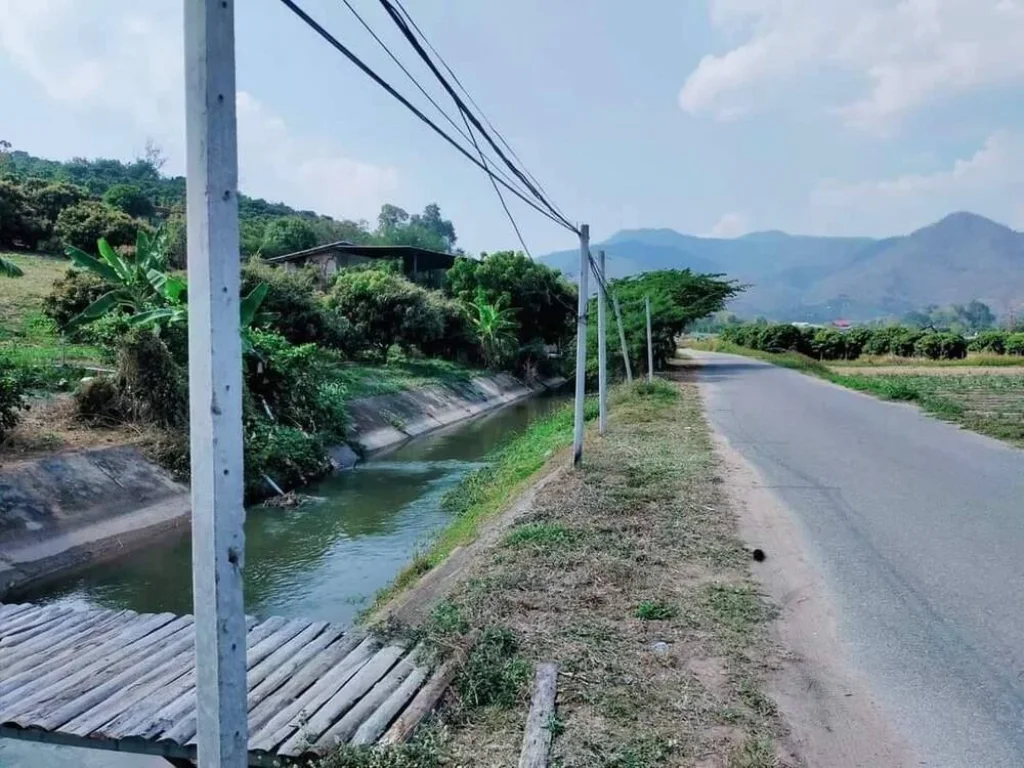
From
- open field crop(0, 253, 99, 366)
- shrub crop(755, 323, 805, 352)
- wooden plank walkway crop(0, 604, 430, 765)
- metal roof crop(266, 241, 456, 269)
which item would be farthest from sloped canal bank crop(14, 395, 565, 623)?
shrub crop(755, 323, 805, 352)

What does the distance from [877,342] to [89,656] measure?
54.6 metres

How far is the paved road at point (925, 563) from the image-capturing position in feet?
13.0

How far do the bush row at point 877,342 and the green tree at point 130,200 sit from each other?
1763 inches

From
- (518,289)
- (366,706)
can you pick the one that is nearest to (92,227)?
(518,289)

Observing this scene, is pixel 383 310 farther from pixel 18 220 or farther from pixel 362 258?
pixel 18 220

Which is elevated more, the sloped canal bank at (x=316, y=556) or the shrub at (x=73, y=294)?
the shrub at (x=73, y=294)

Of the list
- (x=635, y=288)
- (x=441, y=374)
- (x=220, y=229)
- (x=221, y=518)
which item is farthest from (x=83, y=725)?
(x=635, y=288)

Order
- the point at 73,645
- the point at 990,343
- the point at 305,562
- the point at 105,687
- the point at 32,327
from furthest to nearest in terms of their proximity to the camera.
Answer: the point at 990,343 < the point at 32,327 < the point at 305,562 < the point at 73,645 < the point at 105,687

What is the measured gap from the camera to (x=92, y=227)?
30641 millimetres

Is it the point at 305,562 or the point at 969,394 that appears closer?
the point at 305,562

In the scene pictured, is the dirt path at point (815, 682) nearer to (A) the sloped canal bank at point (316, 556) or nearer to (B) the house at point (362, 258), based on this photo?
(A) the sloped canal bank at point (316, 556)

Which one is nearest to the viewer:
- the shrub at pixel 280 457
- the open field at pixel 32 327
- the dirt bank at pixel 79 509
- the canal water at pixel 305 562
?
the canal water at pixel 305 562

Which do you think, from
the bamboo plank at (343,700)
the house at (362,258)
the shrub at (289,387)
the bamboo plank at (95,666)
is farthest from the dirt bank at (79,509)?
the house at (362,258)

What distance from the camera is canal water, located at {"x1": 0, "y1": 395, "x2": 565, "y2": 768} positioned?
8.15 metres
